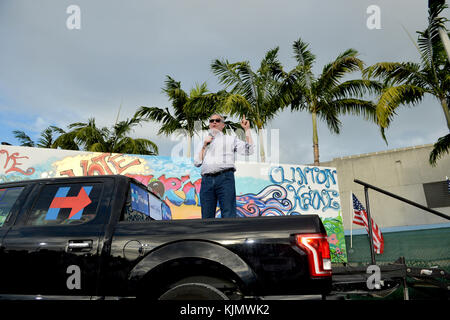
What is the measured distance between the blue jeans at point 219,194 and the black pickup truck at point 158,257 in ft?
4.07

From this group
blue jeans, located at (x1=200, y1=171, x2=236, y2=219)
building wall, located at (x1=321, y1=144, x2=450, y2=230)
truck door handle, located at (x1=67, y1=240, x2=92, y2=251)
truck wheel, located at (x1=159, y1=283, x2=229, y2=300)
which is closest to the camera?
truck wheel, located at (x1=159, y1=283, x2=229, y2=300)

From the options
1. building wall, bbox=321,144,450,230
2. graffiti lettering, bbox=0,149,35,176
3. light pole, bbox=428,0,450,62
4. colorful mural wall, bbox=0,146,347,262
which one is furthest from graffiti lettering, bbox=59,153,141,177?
building wall, bbox=321,144,450,230

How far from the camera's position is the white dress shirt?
3578 millimetres

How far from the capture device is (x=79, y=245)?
219 cm

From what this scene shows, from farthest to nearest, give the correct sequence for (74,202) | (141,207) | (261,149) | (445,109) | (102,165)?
(261,149), (445,109), (102,165), (141,207), (74,202)

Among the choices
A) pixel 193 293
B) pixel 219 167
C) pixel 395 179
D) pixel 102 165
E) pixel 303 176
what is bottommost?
pixel 193 293

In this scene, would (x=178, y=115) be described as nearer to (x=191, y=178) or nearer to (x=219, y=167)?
(x=191, y=178)

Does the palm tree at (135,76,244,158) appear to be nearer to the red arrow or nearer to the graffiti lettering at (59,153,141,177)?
the graffiti lettering at (59,153,141,177)

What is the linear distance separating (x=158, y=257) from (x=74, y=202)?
0.96 m

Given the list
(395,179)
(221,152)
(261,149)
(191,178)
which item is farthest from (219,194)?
(395,179)

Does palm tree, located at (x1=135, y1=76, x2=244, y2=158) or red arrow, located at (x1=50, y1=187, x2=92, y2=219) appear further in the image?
palm tree, located at (x1=135, y1=76, x2=244, y2=158)

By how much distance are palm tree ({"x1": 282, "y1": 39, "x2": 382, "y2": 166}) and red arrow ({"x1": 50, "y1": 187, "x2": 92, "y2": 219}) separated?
12055mm

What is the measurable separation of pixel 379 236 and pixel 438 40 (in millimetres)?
7084
